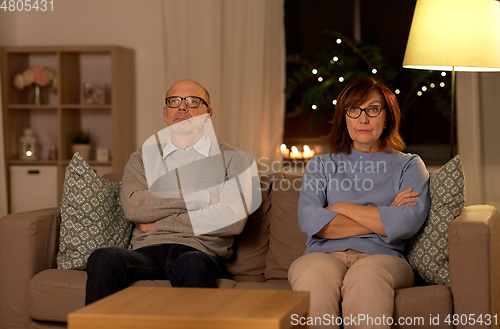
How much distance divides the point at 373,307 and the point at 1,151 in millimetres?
3136

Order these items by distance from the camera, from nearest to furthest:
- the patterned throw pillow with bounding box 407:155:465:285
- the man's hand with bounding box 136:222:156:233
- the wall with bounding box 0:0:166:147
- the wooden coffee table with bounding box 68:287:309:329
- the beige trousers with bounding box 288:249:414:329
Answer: the wooden coffee table with bounding box 68:287:309:329
the beige trousers with bounding box 288:249:414:329
the patterned throw pillow with bounding box 407:155:465:285
the man's hand with bounding box 136:222:156:233
the wall with bounding box 0:0:166:147

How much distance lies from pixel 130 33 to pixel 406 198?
115 inches

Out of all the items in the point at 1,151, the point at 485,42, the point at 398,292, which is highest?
the point at 485,42

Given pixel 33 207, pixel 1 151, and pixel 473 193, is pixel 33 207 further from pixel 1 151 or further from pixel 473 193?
pixel 473 193

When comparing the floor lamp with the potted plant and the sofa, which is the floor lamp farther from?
the potted plant

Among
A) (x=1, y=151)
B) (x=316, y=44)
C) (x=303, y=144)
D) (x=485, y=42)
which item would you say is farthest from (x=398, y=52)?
(x=1, y=151)

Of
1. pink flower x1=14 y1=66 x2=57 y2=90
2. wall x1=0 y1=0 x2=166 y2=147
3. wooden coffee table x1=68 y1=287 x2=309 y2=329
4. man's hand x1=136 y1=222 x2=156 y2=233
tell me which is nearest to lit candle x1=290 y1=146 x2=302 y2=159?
wall x1=0 y1=0 x2=166 y2=147

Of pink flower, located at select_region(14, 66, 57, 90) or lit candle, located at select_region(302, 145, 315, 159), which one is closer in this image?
lit candle, located at select_region(302, 145, 315, 159)

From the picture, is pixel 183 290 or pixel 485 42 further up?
pixel 485 42

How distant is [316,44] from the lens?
3969 mm

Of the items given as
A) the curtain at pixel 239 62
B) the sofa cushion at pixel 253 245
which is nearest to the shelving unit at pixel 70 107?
the curtain at pixel 239 62

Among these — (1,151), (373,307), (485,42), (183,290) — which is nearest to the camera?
(183,290)

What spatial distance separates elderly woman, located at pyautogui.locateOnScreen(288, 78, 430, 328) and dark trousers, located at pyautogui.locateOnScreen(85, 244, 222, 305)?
1.04 feet

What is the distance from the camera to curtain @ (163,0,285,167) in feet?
12.3
